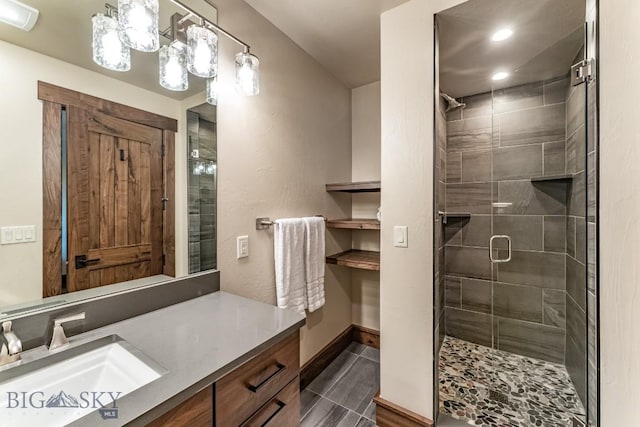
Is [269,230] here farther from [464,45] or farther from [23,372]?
[464,45]

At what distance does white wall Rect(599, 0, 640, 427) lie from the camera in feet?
2.46

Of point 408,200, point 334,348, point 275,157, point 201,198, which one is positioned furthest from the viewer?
point 334,348

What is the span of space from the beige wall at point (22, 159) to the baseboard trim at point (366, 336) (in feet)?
7.29

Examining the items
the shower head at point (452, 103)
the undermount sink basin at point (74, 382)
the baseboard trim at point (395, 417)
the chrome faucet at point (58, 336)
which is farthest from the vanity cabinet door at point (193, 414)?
the shower head at point (452, 103)

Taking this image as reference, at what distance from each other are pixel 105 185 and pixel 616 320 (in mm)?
1827

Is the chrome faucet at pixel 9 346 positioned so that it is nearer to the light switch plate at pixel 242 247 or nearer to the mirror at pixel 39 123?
the mirror at pixel 39 123

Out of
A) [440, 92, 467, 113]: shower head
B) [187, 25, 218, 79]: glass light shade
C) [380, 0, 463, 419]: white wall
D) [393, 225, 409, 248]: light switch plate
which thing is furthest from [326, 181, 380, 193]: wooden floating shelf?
[187, 25, 218, 79]: glass light shade

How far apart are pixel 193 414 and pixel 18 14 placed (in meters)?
1.28

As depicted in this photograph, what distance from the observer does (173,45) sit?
115 cm

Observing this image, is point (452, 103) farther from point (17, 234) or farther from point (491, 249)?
point (17, 234)

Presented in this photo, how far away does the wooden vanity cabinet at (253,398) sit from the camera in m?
0.63

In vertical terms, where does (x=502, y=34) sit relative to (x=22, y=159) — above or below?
above

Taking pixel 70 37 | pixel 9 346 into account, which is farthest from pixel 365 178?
pixel 9 346

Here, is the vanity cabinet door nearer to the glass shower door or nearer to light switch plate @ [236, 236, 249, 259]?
light switch plate @ [236, 236, 249, 259]
